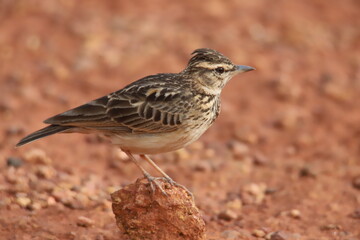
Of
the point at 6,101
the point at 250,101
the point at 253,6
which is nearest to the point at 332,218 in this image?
the point at 250,101

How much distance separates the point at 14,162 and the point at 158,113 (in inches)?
118

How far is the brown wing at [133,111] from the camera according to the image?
757 cm

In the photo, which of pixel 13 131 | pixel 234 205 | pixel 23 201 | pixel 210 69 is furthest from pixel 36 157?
pixel 210 69

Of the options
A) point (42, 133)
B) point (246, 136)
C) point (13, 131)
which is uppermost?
point (246, 136)

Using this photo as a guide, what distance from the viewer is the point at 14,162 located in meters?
9.49

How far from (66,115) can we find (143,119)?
Answer: 0.96 metres

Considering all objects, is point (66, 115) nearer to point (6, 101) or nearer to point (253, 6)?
point (6, 101)

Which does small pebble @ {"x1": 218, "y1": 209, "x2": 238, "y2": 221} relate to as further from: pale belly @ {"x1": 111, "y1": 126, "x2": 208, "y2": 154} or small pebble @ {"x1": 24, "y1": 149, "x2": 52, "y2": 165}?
small pebble @ {"x1": 24, "y1": 149, "x2": 52, "y2": 165}

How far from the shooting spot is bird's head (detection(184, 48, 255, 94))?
793 centimetres

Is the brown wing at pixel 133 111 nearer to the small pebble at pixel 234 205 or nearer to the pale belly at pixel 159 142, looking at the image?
the pale belly at pixel 159 142

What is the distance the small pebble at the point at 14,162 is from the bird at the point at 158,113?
2.00 meters

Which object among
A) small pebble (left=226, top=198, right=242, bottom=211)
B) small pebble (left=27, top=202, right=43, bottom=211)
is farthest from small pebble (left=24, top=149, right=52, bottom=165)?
small pebble (left=226, top=198, right=242, bottom=211)

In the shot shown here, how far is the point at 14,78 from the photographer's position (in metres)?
12.9

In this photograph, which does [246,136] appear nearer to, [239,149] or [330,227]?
[239,149]
